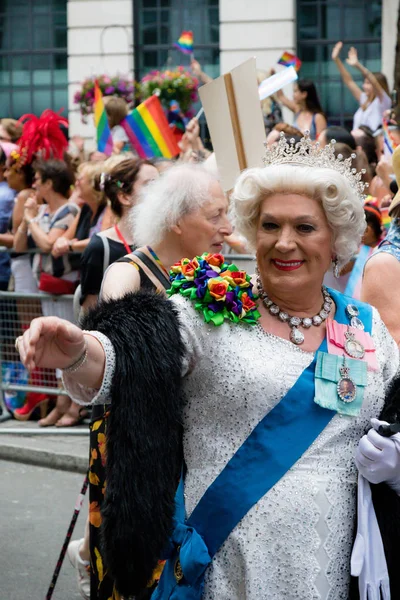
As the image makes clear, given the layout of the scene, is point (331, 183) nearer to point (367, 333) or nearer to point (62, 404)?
point (367, 333)

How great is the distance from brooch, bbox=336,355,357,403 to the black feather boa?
43 centimetres

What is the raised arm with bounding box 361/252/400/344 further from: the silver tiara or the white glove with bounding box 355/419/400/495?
the white glove with bounding box 355/419/400/495

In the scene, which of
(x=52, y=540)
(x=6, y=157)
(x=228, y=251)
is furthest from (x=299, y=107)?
(x=52, y=540)

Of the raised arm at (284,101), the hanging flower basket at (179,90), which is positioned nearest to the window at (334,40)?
the hanging flower basket at (179,90)

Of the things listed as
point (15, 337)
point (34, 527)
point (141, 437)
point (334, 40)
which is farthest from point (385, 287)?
point (334, 40)

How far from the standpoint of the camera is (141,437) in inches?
112

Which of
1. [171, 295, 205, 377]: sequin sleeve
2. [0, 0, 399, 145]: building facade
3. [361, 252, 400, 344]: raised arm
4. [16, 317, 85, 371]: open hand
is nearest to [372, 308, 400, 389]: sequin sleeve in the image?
[171, 295, 205, 377]: sequin sleeve

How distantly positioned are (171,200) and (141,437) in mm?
1868

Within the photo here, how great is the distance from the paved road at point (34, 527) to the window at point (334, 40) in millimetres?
12384

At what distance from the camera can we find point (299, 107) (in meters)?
11.1

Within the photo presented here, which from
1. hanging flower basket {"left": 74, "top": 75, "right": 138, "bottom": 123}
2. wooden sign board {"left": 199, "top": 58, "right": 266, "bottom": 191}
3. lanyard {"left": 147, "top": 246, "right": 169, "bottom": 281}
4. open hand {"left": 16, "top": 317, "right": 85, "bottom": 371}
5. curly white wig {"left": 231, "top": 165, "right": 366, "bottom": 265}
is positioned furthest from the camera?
hanging flower basket {"left": 74, "top": 75, "right": 138, "bottom": 123}

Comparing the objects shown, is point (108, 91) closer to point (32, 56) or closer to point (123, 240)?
point (32, 56)

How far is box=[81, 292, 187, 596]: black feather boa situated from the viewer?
281 centimetres

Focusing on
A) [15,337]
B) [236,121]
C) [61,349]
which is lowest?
[15,337]
